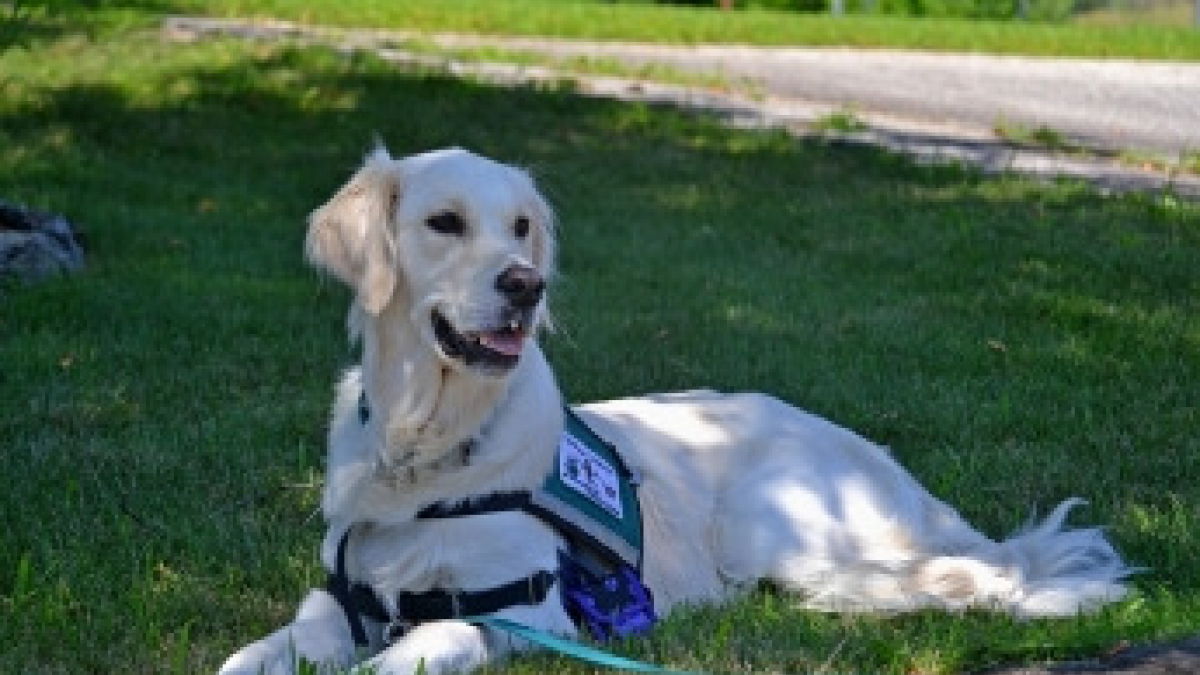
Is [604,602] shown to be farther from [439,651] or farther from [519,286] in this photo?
[519,286]

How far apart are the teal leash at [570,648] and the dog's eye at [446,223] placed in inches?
36.0

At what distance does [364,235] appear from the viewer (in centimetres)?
451

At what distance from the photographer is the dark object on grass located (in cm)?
894

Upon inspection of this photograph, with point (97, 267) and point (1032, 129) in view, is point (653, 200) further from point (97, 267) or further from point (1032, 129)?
point (1032, 129)

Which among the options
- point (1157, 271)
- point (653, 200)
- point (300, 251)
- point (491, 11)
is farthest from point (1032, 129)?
point (491, 11)

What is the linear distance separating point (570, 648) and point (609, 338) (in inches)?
162

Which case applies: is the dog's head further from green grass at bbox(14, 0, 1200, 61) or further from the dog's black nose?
green grass at bbox(14, 0, 1200, 61)

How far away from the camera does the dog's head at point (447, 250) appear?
Answer: 426cm

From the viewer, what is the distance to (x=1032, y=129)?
15.7m

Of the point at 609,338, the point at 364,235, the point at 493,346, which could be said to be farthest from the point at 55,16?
the point at 493,346

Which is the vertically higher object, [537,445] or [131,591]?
[537,445]

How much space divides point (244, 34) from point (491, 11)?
9470 mm

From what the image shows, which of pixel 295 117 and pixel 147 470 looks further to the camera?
pixel 295 117

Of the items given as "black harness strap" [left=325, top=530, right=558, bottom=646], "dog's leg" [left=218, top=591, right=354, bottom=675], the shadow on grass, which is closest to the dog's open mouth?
"black harness strap" [left=325, top=530, right=558, bottom=646]
